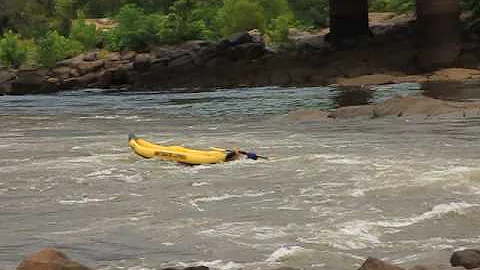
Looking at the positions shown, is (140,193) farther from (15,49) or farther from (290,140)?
(15,49)

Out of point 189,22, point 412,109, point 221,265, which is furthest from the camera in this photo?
point 189,22

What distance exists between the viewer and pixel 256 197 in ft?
41.0

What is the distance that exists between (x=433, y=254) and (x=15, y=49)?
184ft

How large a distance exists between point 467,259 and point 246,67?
121 feet

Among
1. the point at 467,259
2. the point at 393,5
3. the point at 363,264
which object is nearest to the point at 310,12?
the point at 393,5

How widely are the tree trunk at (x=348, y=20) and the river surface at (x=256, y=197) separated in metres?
23.6

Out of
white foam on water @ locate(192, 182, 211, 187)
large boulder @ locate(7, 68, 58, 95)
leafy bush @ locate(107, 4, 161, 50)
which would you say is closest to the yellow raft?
white foam on water @ locate(192, 182, 211, 187)

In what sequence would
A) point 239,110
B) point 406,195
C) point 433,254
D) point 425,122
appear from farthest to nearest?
point 239,110, point 425,122, point 406,195, point 433,254

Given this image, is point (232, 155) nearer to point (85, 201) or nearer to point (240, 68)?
point (85, 201)

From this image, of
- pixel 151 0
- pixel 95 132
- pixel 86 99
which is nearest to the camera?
pixel 95 132

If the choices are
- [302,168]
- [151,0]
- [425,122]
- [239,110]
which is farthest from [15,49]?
[302,168]

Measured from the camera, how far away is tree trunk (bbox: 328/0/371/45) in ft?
152

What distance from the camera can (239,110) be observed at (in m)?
28.5

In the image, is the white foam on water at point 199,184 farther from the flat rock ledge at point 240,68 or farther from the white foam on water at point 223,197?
the flat rock ledge at point 240,68
